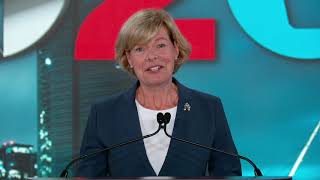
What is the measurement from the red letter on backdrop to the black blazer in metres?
1.13

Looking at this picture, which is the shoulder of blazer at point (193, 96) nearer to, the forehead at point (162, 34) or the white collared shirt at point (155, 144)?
the white collared shirt at point (155, 144)

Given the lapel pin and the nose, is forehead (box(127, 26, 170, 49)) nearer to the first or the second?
the nose

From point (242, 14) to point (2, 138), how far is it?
148cm

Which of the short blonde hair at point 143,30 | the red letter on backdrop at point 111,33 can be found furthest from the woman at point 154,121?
the red letter on backdrop at point 111,33

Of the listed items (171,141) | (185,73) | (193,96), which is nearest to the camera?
(171,141)

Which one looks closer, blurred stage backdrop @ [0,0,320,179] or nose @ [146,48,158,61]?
nose @ [146,48,158,61]

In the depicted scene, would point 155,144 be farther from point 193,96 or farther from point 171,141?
point 193,96

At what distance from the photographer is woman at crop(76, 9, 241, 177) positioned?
6.61ft

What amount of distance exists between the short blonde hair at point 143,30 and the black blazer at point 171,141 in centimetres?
16

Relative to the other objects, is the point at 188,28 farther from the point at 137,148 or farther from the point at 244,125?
the point at 137,148

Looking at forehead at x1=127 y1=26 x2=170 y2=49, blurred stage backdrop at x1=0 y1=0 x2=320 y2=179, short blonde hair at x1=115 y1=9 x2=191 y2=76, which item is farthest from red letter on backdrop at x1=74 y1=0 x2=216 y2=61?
forehead at x1=127 y1=26 x2=170 y2=49

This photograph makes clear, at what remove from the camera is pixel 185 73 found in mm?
3273

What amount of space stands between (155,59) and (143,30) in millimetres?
108

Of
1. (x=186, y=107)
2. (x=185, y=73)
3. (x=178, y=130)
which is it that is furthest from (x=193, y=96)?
(x=185, y=73)
